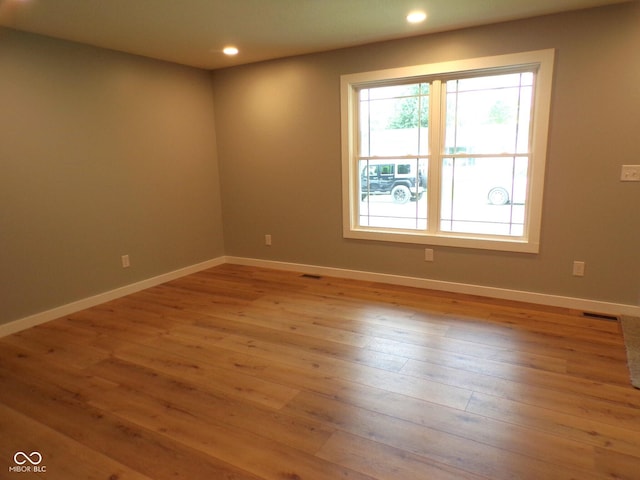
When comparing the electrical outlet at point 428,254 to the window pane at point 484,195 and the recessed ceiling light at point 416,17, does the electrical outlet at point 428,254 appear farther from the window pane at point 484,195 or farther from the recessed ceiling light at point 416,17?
the recessed ceiling light at point 416,17

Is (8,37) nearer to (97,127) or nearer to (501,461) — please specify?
(97,127)

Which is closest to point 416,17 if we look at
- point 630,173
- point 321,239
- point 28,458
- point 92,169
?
point 630,173

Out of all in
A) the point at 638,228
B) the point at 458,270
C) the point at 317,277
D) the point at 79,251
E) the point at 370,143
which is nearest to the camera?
the point at 638,228

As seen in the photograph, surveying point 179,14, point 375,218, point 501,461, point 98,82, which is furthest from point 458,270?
point 98,82

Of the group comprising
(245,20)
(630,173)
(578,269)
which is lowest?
(578,269)

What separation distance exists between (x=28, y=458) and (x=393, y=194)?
3.45m

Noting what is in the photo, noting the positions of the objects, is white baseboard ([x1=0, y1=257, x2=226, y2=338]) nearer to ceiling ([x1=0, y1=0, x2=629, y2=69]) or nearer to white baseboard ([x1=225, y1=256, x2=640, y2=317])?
white baseboard ([x1=225, y1=256, x2=640, y2=317])

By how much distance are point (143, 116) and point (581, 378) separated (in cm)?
432

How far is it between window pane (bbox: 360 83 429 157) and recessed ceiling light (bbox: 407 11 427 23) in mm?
689

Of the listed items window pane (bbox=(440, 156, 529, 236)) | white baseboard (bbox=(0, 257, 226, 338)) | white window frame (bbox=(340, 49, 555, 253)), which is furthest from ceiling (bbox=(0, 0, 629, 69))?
white baseboard (bbox=(0, 257, 226, 338))

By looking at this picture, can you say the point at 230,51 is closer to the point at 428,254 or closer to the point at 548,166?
the point at 428,254

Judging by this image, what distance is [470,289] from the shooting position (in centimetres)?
385

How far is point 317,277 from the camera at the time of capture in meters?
4.53

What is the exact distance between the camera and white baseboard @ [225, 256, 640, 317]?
3311mm
